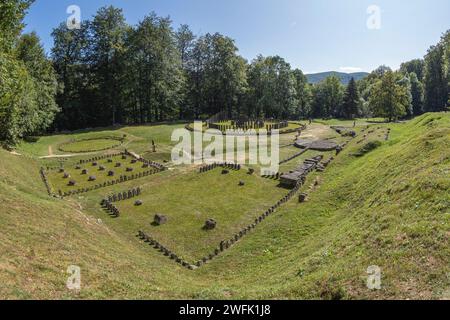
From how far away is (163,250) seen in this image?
73.7 feet

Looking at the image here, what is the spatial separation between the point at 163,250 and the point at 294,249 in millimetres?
9303

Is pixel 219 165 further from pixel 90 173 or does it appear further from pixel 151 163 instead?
pixel 90 173

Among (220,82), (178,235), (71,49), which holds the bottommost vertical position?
(178,235)

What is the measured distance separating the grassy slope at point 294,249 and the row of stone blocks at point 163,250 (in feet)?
1.83

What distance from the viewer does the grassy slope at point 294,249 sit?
1227 cm

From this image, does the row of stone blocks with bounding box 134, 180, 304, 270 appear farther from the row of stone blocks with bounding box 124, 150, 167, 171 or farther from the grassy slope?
the row of stone blocks with bounding box 124, 150, 167, 171

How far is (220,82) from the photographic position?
3440 inches

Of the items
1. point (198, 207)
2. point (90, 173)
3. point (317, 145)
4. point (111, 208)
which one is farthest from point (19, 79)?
point (317, 145)

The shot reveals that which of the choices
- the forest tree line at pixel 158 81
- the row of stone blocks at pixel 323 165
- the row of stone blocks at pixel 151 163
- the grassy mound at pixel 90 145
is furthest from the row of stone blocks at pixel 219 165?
the forest tree line at pixel 158 81

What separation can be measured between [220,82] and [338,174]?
58761 mm

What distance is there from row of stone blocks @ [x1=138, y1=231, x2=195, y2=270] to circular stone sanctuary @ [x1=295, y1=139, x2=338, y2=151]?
110 feet

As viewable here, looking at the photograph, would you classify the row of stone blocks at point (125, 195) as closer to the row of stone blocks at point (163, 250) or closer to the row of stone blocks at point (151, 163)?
the row of stone blocks at point (151, 163)

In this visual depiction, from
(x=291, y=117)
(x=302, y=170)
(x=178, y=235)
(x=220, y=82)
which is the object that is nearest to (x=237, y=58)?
(x=220, y=82)
